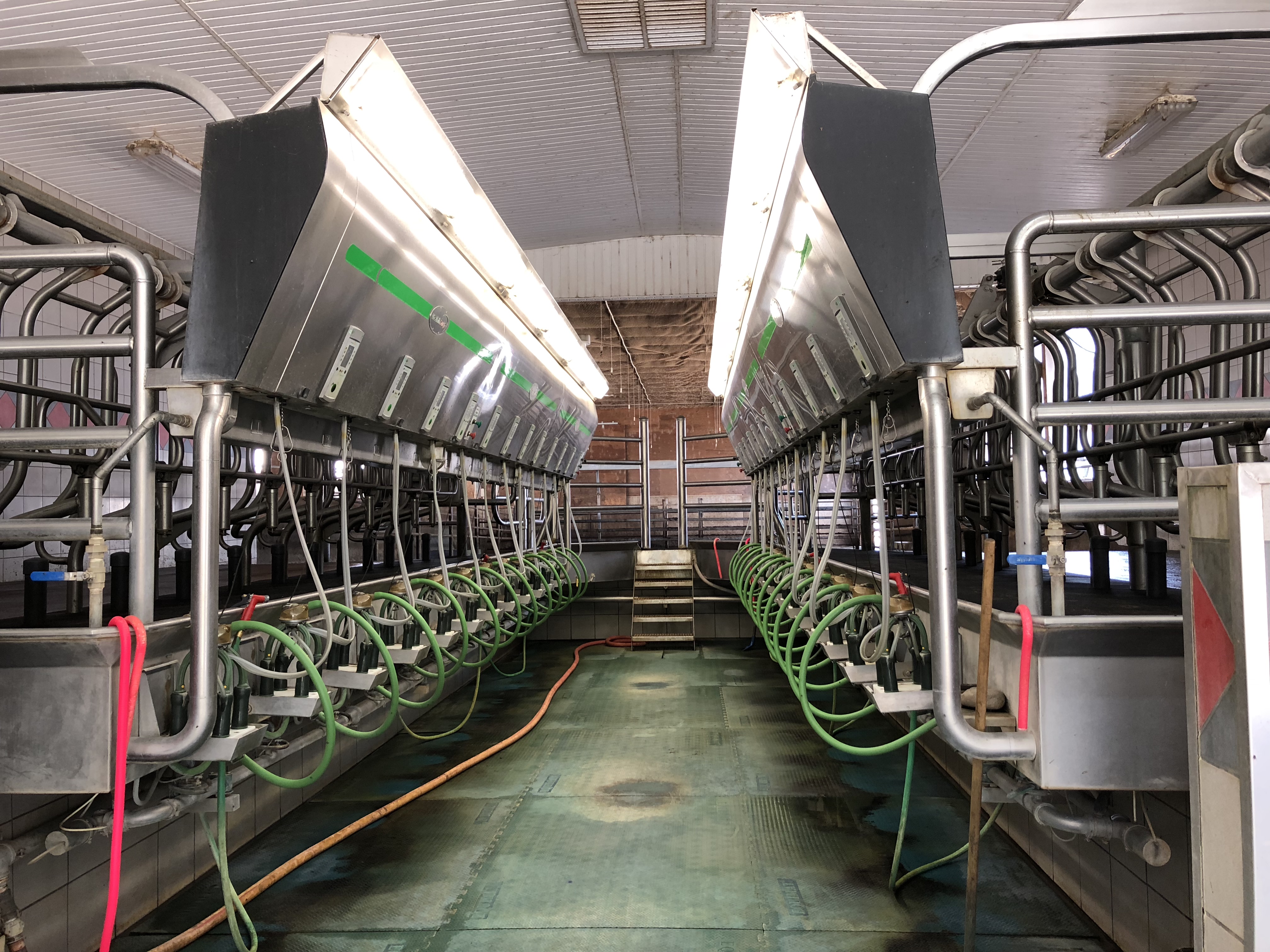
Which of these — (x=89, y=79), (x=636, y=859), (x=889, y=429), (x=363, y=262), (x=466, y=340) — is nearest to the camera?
(x=89, y=79)

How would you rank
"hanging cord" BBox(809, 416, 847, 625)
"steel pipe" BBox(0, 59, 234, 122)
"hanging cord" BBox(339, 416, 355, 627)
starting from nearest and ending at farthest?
"steel pipe" BBox(0, 59, 234, 122) < "hanging cord" BBox(809, 416, 847, 625) < "hanging cord" BBox(339, 416, 355, 627)

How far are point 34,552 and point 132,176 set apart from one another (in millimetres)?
2923

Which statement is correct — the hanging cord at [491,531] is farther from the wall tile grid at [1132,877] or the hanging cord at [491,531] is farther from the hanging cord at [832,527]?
the wall tile grid at [1132,877]

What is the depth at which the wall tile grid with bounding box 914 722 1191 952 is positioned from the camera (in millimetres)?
1846

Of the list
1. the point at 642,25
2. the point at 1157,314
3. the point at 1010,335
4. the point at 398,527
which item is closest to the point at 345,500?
the point at 398,527

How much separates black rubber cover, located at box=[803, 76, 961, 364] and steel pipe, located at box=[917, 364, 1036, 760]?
0.11m

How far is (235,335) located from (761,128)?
141 cm

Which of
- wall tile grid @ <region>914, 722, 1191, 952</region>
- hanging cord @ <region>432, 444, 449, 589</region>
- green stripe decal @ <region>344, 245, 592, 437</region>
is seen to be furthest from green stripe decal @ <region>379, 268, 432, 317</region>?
wall tile grid @ <region>914, 722, 1191, 952</region>

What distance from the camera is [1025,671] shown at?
4.88 feet

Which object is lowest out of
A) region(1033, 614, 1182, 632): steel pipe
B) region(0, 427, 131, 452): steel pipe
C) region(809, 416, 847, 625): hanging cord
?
region(1033, 614, 1182, 632): steel pipe

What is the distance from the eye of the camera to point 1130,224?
1.61 meters

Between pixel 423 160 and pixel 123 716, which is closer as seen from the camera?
pixel 123 716

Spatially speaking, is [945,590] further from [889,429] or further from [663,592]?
[663,592]

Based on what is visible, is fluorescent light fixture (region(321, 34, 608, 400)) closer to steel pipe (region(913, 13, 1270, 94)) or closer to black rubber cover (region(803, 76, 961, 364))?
black rubber cover (region(803, 76, 961, 364))
